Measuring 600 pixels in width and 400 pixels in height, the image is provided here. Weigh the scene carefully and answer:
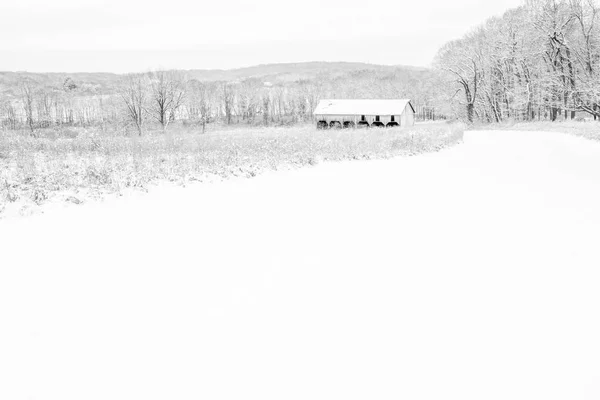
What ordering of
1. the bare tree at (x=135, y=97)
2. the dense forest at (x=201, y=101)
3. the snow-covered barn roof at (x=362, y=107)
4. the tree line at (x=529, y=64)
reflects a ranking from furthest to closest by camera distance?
the dense forest at (x=201, y=101), the snow-covered barn roof at (x=362, y=107), the bare tree at (x=135, y=97), the tree line at (x=529, y=64)

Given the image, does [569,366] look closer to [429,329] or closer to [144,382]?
[429,329]

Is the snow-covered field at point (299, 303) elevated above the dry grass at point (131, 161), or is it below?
below

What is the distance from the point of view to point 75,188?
7.96m

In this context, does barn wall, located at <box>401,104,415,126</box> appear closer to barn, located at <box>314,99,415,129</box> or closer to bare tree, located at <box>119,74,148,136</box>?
barn, located at <box>314,99,415,129</box>

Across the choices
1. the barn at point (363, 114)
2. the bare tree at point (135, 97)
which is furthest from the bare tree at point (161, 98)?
the barn at point (363, 114)

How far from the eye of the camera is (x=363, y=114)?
6525 cm

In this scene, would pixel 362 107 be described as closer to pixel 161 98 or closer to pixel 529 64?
pixel 529 64

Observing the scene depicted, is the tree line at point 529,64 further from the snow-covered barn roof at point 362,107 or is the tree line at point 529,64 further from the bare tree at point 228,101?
the bare tree at point 228,101

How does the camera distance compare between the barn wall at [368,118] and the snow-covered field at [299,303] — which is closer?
the snow-covered field at [299,303]

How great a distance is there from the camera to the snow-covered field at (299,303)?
2.84 meters

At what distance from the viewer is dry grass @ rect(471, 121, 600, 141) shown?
1052 inches

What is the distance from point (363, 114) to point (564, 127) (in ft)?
111

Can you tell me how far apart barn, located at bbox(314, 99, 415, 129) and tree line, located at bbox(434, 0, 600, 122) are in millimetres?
8792

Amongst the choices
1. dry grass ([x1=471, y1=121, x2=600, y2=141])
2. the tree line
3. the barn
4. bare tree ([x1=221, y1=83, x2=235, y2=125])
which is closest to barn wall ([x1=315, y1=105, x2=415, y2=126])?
the barn
